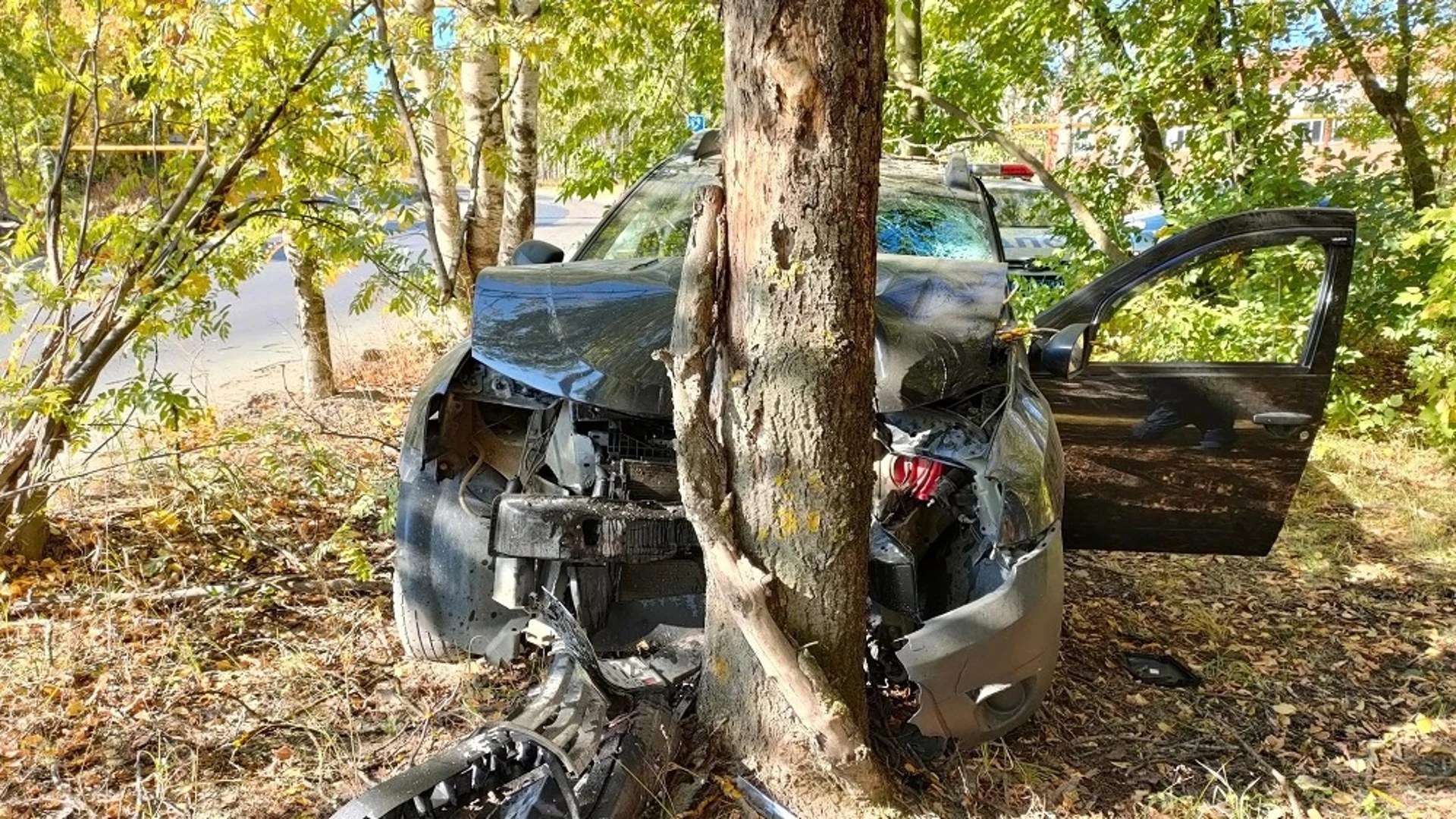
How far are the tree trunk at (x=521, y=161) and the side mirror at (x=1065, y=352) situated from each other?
12.7ft

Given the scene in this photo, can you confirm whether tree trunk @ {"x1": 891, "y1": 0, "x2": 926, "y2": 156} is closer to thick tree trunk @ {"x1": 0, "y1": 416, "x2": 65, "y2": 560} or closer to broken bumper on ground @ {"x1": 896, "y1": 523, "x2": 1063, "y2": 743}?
broken bumper on ground @ {"x1": 896, "y1": 523, "x2": 1063, "y2": 743}

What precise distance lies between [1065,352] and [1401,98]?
5965 mm

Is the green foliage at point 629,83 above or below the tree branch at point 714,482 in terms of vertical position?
above

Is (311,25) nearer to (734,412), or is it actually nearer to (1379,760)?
(734,412)

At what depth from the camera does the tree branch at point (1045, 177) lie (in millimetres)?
6977

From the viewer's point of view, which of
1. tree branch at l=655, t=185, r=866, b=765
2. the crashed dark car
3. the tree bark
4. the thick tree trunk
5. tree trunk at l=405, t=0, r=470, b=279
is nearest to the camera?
tree branch at l=655, t=185, r=866, b=765

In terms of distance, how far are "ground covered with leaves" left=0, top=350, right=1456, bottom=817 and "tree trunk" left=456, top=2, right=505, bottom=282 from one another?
2165 millimetres

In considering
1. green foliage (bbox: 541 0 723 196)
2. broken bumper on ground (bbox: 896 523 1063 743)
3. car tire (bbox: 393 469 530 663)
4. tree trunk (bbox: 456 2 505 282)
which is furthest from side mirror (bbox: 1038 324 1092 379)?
green foliage (bbox: 541 0 723 196)

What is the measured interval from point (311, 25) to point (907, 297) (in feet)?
9.61

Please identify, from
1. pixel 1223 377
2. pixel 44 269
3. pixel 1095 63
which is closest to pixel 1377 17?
pixel 1095 63

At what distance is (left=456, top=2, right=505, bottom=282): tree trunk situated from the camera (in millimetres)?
5551

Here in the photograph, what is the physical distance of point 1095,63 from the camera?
7.19 metres

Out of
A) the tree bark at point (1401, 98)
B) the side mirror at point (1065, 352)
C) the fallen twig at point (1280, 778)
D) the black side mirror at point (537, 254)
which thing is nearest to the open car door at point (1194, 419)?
the side mirror at point (1065, 352)

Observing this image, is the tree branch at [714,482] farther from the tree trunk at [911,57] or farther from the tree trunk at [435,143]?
A: the tree trunk at [911,57]
